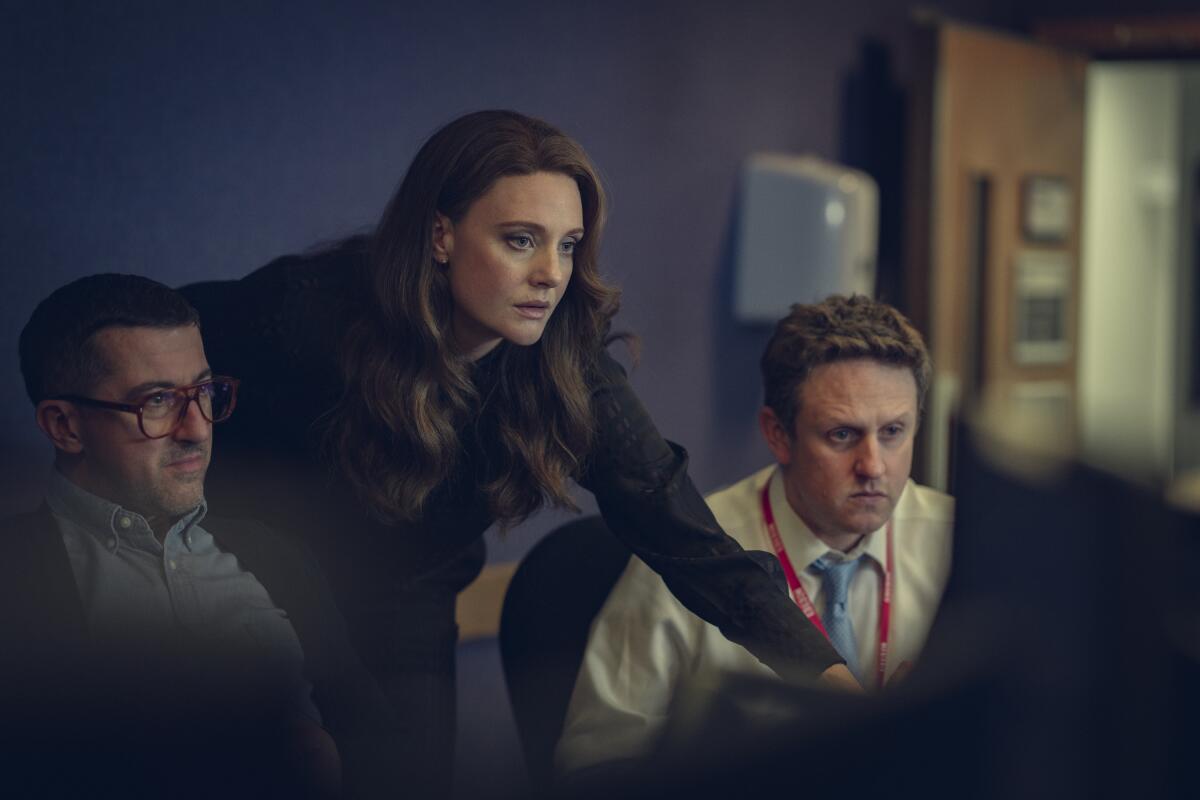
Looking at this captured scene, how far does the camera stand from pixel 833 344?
46.0 inches

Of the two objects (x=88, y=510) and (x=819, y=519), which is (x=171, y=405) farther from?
(x=819, y=519)

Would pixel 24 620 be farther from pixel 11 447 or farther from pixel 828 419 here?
pixel 828 419

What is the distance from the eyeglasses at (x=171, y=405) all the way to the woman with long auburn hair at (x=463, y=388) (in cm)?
8

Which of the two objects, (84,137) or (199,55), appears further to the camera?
(199,55)

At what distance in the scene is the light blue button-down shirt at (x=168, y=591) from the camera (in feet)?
2.76

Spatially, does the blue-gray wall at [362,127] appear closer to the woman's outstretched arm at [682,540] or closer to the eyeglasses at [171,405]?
the eyeglasses at [171,405]

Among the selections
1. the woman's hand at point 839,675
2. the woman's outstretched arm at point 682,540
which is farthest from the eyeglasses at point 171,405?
the woman's hand at point 839,675

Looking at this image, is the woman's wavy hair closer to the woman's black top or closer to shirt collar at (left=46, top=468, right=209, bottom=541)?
the woman's black top

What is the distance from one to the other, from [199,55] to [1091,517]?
1082 millimetres

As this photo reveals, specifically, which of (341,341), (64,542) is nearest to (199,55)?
(341,341)

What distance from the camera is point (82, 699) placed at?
Answer: 2.19 ft

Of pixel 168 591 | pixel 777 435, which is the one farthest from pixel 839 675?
pixel 168 591

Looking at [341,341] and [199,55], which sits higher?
[199,55]

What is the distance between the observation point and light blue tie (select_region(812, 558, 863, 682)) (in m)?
1.11
